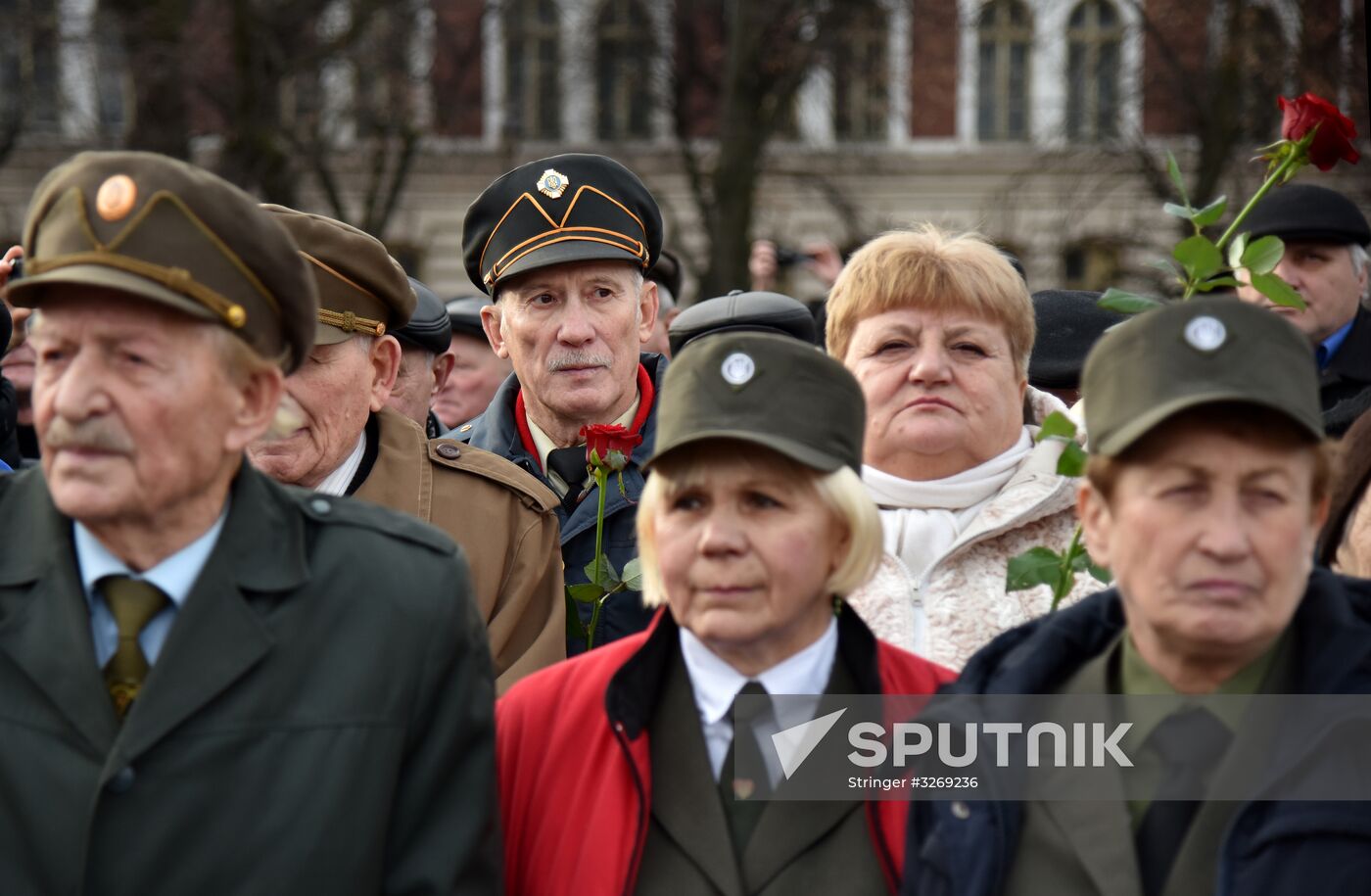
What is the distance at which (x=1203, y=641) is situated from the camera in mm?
2578

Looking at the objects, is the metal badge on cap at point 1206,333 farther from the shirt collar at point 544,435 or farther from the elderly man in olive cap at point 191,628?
the shirt collar at point 544,435

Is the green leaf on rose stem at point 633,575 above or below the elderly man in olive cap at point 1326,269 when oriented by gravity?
below

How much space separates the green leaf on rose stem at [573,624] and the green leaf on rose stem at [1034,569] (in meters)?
1.02

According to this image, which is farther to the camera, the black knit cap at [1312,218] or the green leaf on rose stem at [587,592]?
the black knit cap at [1312,218]

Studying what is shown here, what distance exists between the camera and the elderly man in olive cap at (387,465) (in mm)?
3777

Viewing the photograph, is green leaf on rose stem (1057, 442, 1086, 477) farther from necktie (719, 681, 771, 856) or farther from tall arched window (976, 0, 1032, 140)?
tall arched window (976, 0, 1032, 140)

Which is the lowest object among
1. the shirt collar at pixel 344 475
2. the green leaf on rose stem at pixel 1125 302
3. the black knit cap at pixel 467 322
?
the shirt collar at pixel 344 475

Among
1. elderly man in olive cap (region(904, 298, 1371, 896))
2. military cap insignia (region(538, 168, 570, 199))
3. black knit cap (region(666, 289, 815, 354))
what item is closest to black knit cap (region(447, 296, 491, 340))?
black knit cap (region(666, 289, 815, 354))

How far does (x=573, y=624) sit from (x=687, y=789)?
3.67ft

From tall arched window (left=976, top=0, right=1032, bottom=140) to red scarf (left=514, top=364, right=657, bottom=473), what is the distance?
21169 mm

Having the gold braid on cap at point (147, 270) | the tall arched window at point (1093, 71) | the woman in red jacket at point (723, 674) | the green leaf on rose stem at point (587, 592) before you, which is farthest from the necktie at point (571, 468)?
the tall arched window at point (1093, 71)

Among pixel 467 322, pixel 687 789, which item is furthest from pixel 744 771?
pixel 467 322

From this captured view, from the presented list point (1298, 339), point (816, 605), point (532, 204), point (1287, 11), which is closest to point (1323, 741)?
point (1298, 339)

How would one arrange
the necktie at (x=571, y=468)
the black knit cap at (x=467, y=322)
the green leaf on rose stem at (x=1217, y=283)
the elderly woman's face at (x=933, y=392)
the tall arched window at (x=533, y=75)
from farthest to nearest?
the tall arched window at (x=533, y=75) → the black knit cap at (x=467, y=322) → the necktie at (x=571, y=468) → the elderly woman's face at (x=933, y=392) → the green leaf on rose stem at (x=1217, y=283)
